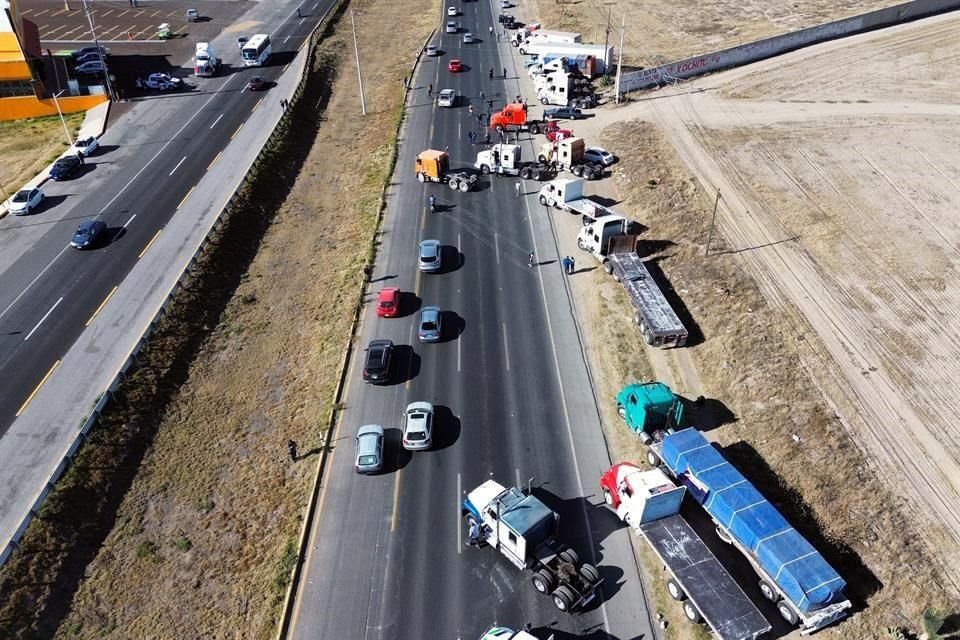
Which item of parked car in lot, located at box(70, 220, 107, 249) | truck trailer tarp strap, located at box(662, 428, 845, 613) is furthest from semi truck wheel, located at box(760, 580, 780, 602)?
parked car in lot, located at box(70, 220, 107, 249)

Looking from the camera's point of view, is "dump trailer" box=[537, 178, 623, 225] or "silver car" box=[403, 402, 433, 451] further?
"dump trailer" box=[537, 178, 623, 225]

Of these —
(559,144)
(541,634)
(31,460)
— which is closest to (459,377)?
(541,634)

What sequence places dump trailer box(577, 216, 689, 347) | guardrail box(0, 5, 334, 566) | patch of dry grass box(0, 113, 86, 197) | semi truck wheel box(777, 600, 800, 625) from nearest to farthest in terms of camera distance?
semi truck wheel box(777, 600, 800, 625), guardrail box(0, 5, 334, 566), dump trailer box(577, 216, 689, 347), patch of dry grass box(0, 113, 86, 197)

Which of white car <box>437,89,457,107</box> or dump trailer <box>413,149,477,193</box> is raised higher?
white car <box>437,89,457,107</box>

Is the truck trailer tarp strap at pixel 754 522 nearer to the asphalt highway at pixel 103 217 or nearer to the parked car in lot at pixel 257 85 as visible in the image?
the asphalt highway at pixel 103 217

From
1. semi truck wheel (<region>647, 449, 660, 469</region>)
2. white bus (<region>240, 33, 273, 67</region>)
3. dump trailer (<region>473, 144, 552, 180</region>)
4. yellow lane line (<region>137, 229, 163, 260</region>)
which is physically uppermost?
white bus (<region>240, 33, 273, 67</region>)

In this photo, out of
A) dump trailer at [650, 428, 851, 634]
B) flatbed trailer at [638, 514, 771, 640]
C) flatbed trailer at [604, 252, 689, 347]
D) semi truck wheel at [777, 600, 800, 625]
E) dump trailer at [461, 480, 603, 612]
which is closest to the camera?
flatbed trailer at [638, 514, 771, 640]

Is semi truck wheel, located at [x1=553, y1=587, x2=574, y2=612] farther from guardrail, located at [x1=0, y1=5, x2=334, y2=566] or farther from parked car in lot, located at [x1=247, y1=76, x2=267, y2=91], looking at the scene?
parked car in lot, located at [x1=247, y1=76, x2=267, y2=91]
